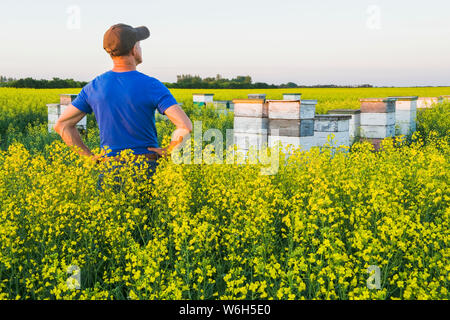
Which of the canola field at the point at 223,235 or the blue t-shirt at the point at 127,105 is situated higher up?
the blue t-shirt at the point at 127,105

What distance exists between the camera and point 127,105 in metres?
3.97

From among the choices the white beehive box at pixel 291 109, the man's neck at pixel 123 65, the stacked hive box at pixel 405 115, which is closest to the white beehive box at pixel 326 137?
the white beehive box at pixel 291 109

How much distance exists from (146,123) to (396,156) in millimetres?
3953

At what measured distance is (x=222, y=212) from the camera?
4.54 meters

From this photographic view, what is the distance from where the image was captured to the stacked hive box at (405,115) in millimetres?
13156

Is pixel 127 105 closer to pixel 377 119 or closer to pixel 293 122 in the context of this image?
pixel 293 122

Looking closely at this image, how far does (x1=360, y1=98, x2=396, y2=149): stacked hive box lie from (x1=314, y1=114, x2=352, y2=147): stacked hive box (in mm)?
2606

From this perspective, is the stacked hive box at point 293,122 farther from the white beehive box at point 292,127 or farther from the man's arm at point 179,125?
the man's arm at point 179,125

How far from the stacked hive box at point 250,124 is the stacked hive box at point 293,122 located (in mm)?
206

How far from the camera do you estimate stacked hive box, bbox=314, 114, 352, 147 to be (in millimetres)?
9047

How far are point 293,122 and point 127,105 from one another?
485 cm

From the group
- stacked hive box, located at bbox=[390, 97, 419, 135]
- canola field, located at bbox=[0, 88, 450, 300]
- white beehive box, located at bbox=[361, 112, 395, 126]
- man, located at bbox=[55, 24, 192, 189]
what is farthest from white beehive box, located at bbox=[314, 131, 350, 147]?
man, located at bbox=[55, 24, 192, 189]
